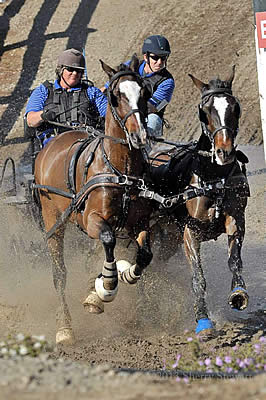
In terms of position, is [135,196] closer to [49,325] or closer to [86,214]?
[86,214]

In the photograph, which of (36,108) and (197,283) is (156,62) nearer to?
(36,108)

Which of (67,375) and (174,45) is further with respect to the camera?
(174,45)

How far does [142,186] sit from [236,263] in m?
1.00

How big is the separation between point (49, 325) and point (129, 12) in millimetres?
12414

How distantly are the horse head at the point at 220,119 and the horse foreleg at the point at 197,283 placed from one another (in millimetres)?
767

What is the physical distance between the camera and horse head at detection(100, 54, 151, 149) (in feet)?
18.8

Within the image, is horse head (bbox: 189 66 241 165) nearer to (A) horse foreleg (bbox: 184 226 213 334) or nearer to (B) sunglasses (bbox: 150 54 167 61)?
(A) horse foreleg (bbox: 184 226 213 334)

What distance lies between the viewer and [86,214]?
21.0 feet

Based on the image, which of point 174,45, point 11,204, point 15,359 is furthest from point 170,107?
point 15,359

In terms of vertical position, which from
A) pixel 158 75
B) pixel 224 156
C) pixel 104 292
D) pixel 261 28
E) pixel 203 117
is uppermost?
pixel 261 28

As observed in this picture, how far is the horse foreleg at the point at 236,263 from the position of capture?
6.06 meters

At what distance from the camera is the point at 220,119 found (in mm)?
5992

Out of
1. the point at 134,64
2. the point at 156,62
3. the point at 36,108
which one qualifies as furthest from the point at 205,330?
the point at 36,108

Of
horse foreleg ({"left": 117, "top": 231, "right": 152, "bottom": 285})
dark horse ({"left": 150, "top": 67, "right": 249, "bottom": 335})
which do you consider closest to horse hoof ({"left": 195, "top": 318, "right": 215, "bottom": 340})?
dark horse ({"left": 150, "top": 67, "right": 249, "bottom": 335})
